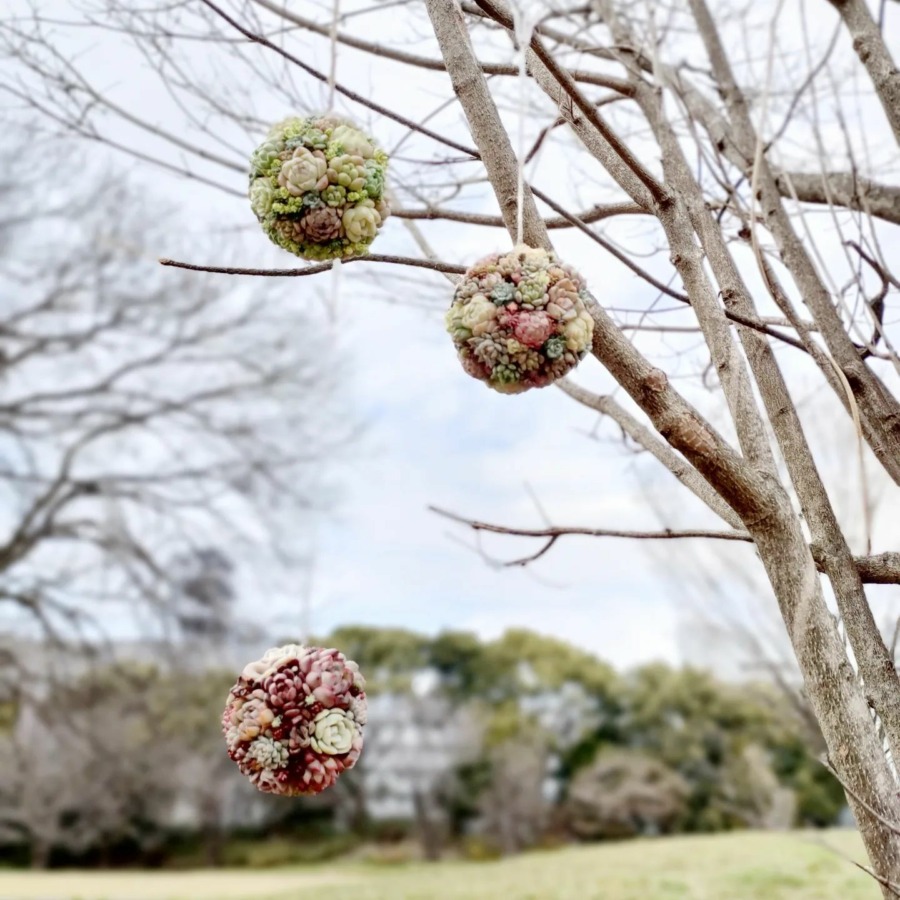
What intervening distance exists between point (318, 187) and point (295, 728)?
0.39m

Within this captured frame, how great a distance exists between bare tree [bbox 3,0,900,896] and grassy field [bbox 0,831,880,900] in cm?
208

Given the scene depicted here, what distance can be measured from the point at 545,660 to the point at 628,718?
561 mm

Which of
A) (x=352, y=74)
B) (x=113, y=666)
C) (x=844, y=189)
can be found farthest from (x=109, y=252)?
(x=844, y=189)

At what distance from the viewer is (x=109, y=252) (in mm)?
4621

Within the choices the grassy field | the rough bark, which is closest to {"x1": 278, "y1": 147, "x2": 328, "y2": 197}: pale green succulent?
the rough bark

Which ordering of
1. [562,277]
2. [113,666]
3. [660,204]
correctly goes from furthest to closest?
[113,666] → [660,204] → [562,277]

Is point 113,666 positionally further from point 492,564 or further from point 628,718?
point 492,564

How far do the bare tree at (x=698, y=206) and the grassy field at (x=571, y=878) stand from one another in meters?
2.08

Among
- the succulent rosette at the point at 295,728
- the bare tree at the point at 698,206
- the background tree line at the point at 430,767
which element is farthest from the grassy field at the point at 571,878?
the succulent rosette at the point at 295,728

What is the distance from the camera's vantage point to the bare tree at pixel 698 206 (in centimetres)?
63

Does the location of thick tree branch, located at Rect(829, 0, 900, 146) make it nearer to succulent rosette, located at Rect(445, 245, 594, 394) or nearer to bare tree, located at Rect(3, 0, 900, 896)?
bare tree, located at Rect(3, 0, 900, 896)

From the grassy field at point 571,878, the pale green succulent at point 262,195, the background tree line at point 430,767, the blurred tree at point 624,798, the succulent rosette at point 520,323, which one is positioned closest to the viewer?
the succulent rosette at point 520,323

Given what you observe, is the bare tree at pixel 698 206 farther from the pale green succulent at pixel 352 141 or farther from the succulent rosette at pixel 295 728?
the succulent rosette at pixel 295 728

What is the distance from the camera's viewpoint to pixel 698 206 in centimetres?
90
